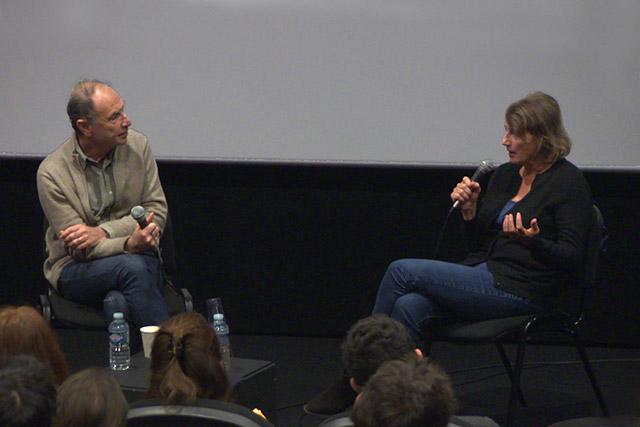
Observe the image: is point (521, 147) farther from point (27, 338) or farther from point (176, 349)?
point (27, 338)

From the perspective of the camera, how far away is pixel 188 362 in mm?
2520

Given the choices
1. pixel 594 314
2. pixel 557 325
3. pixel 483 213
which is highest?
pixel 483 213

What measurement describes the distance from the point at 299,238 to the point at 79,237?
56.8 inches

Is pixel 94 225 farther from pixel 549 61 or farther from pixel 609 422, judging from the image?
pixel 609 422

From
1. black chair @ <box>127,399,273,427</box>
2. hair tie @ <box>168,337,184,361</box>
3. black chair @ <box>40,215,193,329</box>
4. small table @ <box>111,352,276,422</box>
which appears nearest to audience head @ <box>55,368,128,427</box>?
black chair @ <box>127,399,273,427</box>

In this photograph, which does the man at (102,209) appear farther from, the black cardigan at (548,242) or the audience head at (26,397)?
the audience head at (26,397)

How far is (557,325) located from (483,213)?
18.5 inches

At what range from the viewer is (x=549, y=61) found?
4.49m

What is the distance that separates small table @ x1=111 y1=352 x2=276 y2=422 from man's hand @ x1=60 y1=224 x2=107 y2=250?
0.47 metres

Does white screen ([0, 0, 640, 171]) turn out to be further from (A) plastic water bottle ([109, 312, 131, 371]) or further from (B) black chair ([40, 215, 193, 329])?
(A) plastic water bottle ([109, 312, 131, 371])

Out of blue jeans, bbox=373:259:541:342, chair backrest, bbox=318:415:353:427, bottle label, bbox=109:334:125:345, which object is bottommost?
bottle label, bbox=109:334:125:345

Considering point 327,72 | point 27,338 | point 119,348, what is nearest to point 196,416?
point 27,338

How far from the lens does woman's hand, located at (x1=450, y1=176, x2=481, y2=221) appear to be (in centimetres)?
378

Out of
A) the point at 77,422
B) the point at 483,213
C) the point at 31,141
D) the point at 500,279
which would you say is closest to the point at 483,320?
the point at 500,279
